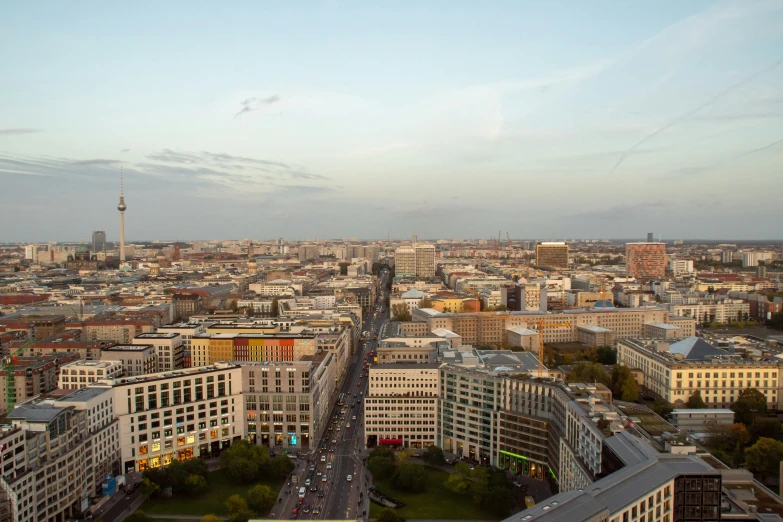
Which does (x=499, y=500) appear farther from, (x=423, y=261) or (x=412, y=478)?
(x=423, y=261)

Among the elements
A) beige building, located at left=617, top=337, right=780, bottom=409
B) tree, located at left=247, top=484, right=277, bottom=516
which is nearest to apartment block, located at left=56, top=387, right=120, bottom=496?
tree, located at left=247, top=484, right=277, bottom=516

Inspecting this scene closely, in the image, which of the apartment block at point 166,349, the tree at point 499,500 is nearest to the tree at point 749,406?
the tree at point 499,500

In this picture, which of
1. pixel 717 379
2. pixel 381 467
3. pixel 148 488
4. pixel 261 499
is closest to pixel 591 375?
pixel 717 379

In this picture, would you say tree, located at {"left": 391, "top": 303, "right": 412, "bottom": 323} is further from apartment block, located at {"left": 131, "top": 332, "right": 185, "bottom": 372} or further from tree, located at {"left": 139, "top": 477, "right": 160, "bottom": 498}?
tree, located at {"left": 139, "top": 477, "right": 160, "bottom": 498}

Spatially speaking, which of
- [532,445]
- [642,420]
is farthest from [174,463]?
[642,420]

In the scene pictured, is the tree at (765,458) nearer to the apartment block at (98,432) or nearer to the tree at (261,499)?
the tree at (261,499)

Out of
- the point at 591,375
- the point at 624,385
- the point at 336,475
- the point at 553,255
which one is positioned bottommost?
the point at 336,475

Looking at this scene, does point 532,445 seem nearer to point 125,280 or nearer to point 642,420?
point 642,420
